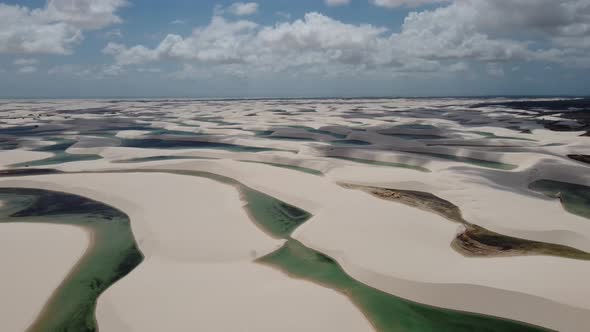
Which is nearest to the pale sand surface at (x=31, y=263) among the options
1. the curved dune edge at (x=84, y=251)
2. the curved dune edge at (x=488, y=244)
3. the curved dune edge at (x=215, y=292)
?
the curved dune edge at (x=84, y=251)

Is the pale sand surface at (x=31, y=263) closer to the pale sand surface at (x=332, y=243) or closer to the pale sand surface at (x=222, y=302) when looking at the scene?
the pale sand surface at (x=332, y=243)

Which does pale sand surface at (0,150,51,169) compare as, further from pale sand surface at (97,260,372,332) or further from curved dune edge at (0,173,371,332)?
pale sand surface at (97,260,372,332)

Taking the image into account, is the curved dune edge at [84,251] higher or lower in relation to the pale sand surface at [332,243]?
lower

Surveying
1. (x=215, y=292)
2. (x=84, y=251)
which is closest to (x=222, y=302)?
(x=215, y=292)

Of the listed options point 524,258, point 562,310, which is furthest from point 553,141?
point 562,310

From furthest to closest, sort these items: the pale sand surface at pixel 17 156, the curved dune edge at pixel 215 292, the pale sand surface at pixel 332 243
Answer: the pale sand surface at pixel 17 156
the pale sand surface at pixel 332 243
the curved dune edge at pixel 215 292

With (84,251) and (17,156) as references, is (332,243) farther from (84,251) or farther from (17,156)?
(17,156)

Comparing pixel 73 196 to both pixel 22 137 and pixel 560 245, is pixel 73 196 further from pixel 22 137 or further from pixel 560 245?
pixel 22 137

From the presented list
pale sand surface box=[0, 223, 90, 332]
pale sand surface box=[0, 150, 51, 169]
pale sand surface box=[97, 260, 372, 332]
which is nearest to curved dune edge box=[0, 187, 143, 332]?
pale sand surface box=[0, 223, 90, 332]
